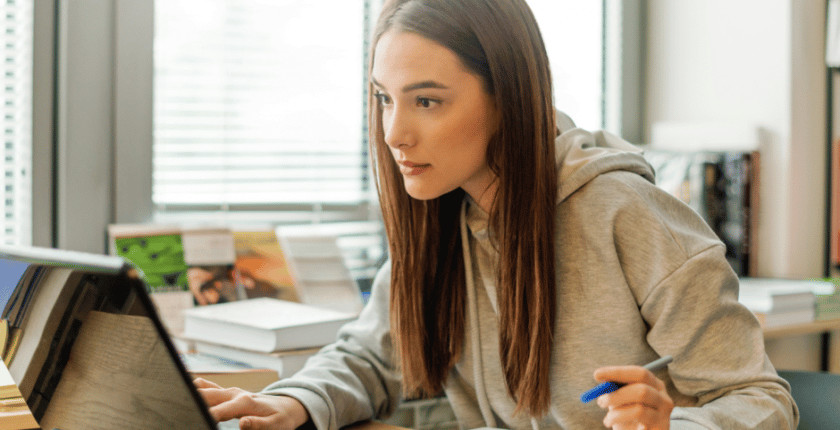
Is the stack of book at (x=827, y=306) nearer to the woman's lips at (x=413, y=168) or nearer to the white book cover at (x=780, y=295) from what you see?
the white book cover at (x=780, y=295)

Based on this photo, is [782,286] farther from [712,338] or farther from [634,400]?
[634,400]

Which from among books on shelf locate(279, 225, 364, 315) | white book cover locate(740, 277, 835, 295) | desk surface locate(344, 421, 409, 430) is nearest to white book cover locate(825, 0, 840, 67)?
white book cover locate(740, 277, 835, 295)

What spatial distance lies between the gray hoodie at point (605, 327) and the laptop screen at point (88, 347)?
34 cm

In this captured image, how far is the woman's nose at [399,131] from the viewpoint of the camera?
0.92m

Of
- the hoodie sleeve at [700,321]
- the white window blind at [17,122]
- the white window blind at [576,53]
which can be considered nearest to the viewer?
the hoodie sleeve at [700,321]

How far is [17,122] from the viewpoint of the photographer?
1.27 meters

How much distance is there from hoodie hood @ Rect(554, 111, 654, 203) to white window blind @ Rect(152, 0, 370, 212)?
2.28 feet

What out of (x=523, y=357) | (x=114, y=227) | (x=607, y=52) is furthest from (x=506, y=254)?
(x=607, y=52)

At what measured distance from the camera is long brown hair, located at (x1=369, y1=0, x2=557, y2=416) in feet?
2.96

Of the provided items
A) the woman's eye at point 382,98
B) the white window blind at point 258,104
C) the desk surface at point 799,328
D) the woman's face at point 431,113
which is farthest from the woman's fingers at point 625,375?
the white window blind at point 258,104

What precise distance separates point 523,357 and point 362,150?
2.85 ft

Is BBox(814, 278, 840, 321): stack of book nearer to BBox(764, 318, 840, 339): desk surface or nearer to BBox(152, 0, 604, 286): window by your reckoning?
BBox(764, 318, 840, 339): desk surface

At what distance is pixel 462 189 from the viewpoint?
109cm

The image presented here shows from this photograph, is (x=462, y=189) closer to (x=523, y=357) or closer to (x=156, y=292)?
(x=523, y=357)
